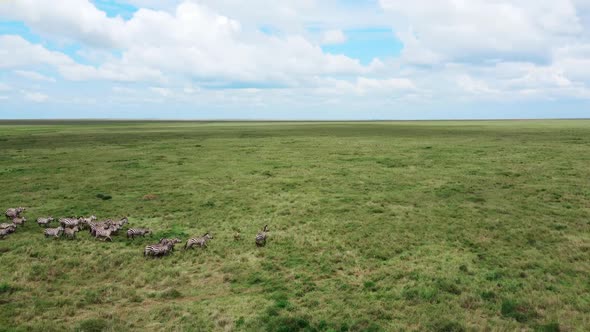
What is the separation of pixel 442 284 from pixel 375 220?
25.6 ft

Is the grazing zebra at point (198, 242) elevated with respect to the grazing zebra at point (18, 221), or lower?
lower

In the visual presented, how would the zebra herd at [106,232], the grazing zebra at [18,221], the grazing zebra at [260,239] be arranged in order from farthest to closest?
the grazing zebra at [18,221] < the grazing zebra at [260,239] < the zebra herd at [106,232]

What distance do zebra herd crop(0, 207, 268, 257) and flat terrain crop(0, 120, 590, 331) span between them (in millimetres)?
486

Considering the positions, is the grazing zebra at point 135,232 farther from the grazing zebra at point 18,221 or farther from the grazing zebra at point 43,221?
the grazing zebra at point 18,221

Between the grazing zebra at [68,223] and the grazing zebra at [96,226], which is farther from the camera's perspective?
the grazing zebra at [68,223]

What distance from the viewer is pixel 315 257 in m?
17.1

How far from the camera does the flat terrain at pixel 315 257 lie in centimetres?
1230

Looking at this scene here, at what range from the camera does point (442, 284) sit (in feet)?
46.8

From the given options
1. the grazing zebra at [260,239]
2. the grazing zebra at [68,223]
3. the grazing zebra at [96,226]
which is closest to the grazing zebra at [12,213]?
the grazing zebra at [68,223]

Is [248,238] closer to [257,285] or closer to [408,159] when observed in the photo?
[257,285]

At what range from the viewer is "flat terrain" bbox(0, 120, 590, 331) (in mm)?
12305

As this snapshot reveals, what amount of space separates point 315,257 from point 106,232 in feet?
36.9

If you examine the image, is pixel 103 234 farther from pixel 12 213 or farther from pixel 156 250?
pixel 12 213

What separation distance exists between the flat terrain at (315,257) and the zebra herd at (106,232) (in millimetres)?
486
